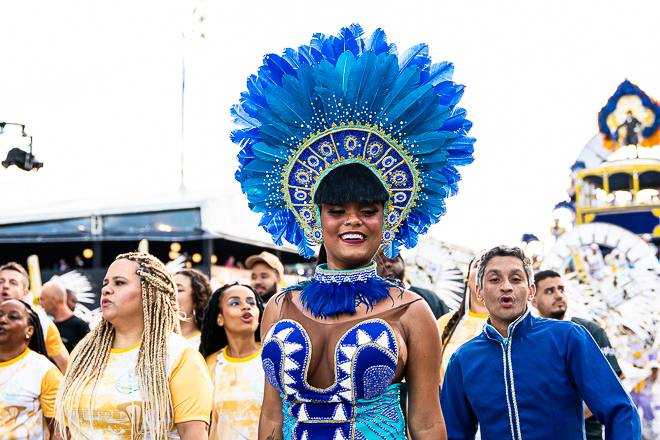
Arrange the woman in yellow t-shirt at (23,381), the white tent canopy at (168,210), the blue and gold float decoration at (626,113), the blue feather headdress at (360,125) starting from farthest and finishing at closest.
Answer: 1. the blue and gold float decoration at (626,113)
2. the white tent canopy at (168,210)
3. the woman in yellow t-shirt at (23,381)
4. the blue feather headdress at (360,125)

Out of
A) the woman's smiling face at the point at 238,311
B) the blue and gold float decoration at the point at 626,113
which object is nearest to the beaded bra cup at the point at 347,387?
the woman's smiling face at the point at 238,311

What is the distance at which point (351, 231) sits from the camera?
244 cm

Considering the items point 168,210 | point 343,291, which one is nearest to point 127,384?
point 343,291

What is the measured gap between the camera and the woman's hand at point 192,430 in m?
3.12

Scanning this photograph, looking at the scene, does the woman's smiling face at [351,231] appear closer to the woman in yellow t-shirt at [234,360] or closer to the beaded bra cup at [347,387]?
the beaded bra cup at [347,387]

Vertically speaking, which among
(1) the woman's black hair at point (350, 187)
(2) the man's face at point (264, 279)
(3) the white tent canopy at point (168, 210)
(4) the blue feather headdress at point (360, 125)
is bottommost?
(2) the man's face at point (264, 279)

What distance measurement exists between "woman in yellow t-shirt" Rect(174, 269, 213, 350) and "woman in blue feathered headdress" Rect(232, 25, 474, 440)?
3.05 metres

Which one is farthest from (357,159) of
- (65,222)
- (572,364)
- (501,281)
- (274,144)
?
(65,222)

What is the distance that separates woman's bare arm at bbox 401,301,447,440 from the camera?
238cm

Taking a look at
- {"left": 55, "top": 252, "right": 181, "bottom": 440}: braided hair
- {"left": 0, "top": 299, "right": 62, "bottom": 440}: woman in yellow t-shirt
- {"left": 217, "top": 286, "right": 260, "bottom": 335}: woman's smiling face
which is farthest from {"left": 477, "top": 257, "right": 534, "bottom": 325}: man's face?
{"left": 0, "top": 299, "right": 62, "bottom": 440}: woman in yellow t-shirt

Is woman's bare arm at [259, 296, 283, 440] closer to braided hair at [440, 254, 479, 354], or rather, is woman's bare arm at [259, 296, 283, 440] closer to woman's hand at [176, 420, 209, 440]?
woman's hand at [176, 420, 209, 440]

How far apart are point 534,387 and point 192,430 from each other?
61.5 inches

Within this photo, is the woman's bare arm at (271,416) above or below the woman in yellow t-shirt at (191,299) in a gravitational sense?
below

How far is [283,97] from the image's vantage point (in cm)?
255
